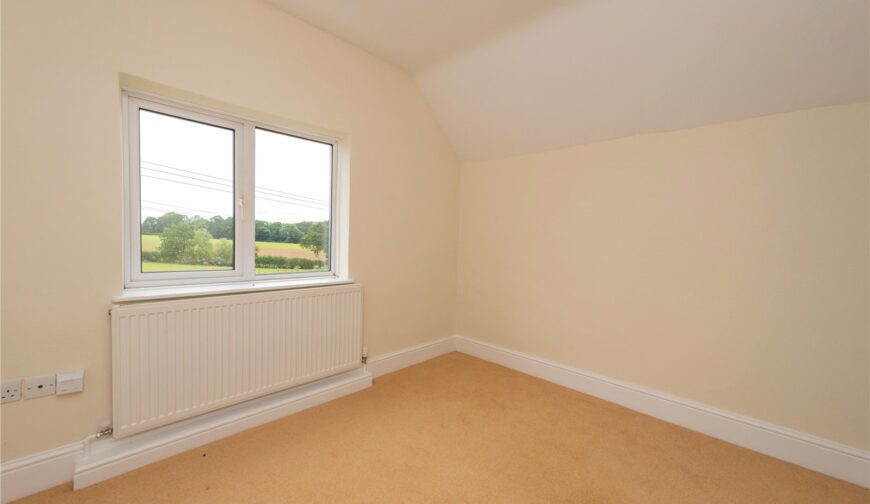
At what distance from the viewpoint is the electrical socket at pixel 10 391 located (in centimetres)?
151

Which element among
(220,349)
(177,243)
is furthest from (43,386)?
(177,243)

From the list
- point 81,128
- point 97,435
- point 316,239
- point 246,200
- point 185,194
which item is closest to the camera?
Answer: point 81,128

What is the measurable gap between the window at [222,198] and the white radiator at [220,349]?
11.6 inches

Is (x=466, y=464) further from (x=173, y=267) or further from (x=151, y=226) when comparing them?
(x=151, y=226)

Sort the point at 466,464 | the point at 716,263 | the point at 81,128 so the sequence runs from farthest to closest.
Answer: the point at 716,263, the point at 466,464, the point at 81,128

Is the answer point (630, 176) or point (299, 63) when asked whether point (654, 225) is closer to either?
point (630, 176)

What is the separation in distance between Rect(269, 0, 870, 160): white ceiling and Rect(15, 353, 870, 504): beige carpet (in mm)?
2071

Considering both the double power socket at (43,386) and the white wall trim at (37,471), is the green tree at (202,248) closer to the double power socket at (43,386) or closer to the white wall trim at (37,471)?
the double power socket at (43,386)

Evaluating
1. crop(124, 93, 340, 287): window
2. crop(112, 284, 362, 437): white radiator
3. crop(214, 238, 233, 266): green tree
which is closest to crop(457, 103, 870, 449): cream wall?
crop(112, 284, 362, 437): white radiator

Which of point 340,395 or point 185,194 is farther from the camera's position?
point 340,395

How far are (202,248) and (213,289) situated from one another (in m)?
0.30

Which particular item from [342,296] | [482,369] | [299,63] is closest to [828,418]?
[482,369]

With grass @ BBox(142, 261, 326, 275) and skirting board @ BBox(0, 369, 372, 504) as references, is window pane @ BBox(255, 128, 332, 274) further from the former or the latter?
skirting board @ BBox(0, 369, 372, 504)

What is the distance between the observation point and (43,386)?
1.60 m
